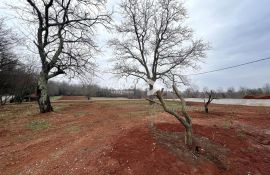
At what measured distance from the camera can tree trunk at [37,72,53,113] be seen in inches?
675

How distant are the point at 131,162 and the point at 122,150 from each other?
58cm

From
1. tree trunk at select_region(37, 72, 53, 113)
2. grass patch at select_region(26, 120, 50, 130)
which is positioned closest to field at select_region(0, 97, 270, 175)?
grass patch at select_region(26, 120, 50, 130)

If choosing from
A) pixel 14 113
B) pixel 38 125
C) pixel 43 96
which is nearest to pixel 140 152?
pixel 38 125

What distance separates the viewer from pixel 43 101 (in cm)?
1723

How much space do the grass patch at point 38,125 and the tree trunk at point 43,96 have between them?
11.8ft

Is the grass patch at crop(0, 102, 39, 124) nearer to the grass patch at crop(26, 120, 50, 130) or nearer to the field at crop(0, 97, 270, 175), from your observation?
the grass patch at crop(26, 120, 50, 130)

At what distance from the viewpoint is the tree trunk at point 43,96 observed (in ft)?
56.2

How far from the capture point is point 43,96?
17.3 m

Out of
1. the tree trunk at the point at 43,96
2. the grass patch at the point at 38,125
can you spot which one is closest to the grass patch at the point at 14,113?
the tree trunk at the point at 43,96

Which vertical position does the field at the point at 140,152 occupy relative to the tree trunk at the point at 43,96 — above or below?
below

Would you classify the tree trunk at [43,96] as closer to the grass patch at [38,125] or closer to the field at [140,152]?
the grass patch at [38,125]

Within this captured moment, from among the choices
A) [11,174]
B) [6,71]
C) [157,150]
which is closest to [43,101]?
[11,174]

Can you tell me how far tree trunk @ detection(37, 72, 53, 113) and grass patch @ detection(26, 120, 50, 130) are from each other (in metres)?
3.60

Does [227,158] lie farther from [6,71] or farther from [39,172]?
[6,71]
